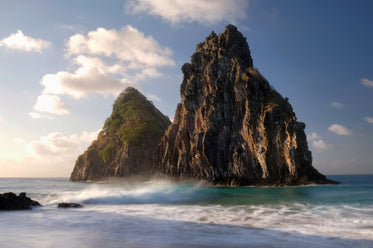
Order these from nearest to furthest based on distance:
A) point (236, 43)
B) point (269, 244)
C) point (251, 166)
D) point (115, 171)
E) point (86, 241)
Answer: point (269, 244) < point (86, 241) < point (251, 166) < point (236, 43) < point (115, 171)

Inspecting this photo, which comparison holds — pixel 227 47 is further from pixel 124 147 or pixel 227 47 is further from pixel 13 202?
pixel 13 202

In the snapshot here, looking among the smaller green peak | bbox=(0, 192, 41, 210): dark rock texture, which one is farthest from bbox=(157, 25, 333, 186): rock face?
the smaller green peak

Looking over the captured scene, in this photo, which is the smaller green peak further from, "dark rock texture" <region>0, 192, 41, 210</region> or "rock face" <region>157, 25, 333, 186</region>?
"dark rock texture" <region>0, 192, 41, 210</region>

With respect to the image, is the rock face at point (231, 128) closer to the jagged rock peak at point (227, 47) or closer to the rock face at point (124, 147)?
the jagged rock peak at point (227, 47)

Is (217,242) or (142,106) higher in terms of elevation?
(142,106)

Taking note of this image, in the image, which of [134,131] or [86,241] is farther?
[134,131]

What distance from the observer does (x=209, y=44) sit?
66.4 metres

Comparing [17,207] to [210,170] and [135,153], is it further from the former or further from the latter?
[135,153]

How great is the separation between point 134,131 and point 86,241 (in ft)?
300

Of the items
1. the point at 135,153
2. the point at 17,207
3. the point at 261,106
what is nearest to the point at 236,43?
the point at 261,106

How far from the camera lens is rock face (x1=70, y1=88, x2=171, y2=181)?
90.7 metres

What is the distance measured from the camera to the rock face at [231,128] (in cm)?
4803

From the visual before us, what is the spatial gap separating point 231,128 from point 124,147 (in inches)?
1951

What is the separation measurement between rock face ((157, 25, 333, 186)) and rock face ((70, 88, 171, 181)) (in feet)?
70.7
